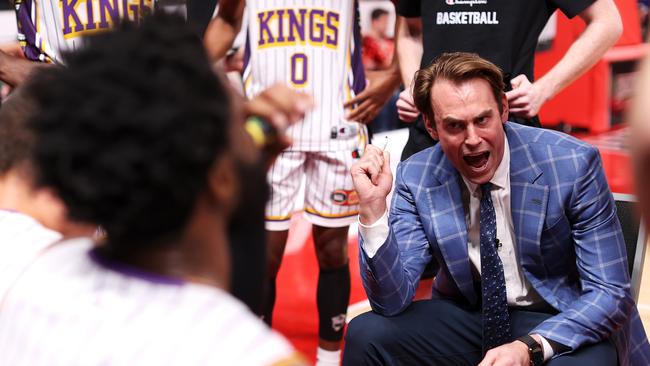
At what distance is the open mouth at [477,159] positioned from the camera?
2.50m

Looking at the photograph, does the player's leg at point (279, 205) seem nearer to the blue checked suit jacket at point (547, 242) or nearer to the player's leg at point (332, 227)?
the player's leg at point (332, 227)

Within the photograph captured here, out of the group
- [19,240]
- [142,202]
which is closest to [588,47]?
[19,240]

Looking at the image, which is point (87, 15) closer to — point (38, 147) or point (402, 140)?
point (38, 147)

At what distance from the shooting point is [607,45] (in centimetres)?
298

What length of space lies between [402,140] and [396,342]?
4236mm

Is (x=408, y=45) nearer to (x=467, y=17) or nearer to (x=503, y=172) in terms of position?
(x=467, y=17)

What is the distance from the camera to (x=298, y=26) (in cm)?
330

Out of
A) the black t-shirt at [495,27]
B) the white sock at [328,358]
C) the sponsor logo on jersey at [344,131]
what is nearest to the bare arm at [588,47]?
the black t-shirt at [495,27]

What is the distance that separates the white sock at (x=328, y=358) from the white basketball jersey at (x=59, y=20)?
152 cm

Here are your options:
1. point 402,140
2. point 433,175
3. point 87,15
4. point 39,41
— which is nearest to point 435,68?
point 433,175

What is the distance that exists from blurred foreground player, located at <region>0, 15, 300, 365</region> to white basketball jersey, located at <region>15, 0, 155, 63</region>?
6.83 ft

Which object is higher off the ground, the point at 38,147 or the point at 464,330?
the point at 38,147

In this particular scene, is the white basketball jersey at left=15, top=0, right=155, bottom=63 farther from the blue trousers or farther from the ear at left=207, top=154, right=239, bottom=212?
the ear at left=207, top=154, right=239, bottom=212

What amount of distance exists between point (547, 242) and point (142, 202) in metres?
1.77
